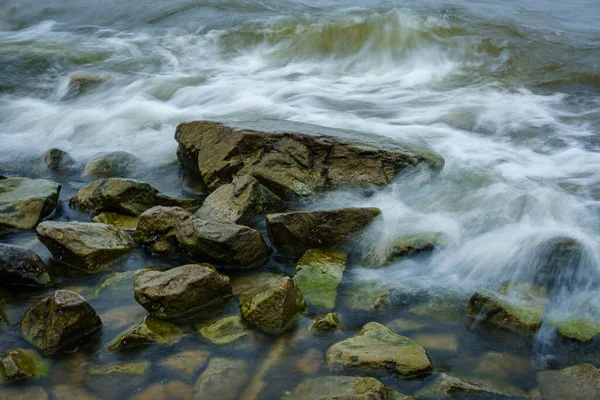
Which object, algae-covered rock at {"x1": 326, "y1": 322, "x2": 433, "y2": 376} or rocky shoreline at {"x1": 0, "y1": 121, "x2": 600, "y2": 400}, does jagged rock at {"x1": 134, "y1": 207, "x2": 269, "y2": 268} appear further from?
algae-covered rock at {"x1": 326, "y1": 322, "x2": 433, "y2": 376}

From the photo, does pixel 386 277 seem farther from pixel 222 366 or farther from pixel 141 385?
pixel 141 385

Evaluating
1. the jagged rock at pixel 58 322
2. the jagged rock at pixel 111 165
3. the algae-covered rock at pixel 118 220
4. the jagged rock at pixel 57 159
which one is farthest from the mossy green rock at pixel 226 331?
the jagged rock at pixel 57 159

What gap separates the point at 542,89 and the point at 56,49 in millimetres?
8000

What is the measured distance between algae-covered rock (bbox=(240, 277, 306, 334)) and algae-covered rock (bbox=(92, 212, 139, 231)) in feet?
5.46

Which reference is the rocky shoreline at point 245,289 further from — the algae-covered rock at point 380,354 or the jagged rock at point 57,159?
the jagged rock at point 57,159

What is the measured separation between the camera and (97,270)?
4422mm

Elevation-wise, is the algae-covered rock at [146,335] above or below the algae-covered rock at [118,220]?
above

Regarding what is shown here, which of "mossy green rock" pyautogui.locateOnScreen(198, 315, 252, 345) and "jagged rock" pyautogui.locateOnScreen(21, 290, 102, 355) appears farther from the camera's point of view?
"mossy green rock" pyautogui.locateOnScreen(198, 315, 252, 345)

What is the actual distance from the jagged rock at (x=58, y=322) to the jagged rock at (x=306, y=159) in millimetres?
2162

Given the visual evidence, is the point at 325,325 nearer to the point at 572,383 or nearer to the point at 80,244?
the point at 572,383

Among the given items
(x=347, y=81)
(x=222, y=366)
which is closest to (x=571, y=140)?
(x=347, y=81)

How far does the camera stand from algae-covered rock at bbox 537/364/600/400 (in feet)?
10.5

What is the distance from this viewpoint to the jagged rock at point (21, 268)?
→ 4094 millimetres

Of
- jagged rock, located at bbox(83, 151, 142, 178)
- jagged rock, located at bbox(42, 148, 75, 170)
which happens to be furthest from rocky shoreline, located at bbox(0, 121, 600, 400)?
jagged rock, located at bbox(42, 148, 75, 170)
